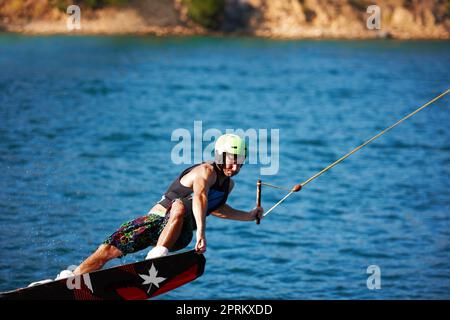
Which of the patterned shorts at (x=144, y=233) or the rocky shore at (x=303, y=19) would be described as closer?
the patterned shorts at (x=144, y=233)

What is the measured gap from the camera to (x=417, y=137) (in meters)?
53.7

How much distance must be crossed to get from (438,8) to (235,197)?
3736 inches

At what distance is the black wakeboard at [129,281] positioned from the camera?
13812 mm

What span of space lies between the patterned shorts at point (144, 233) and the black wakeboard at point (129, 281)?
0.99 ft

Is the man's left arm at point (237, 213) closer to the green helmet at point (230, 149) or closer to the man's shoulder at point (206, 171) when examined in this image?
the man's shoulder at point (206, 171)

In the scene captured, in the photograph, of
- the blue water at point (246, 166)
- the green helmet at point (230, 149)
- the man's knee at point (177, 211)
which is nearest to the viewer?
the green helmet at point (230, 149)

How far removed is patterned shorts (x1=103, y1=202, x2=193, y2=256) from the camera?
1454 centimetres

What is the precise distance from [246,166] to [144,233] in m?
27.5

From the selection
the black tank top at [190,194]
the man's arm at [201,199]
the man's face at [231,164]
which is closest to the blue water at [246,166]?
the black tank top at [190,194]

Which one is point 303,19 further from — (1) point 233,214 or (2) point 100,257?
(2) point 100,257

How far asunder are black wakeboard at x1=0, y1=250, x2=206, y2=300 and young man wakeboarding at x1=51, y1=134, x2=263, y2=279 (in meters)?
0.20

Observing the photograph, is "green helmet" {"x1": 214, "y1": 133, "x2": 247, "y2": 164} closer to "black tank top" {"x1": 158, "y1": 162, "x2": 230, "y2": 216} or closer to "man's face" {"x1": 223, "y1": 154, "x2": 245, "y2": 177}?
"man's face" {"x1": 223, "y1": 154, "x2": 245, "y2": 177}
